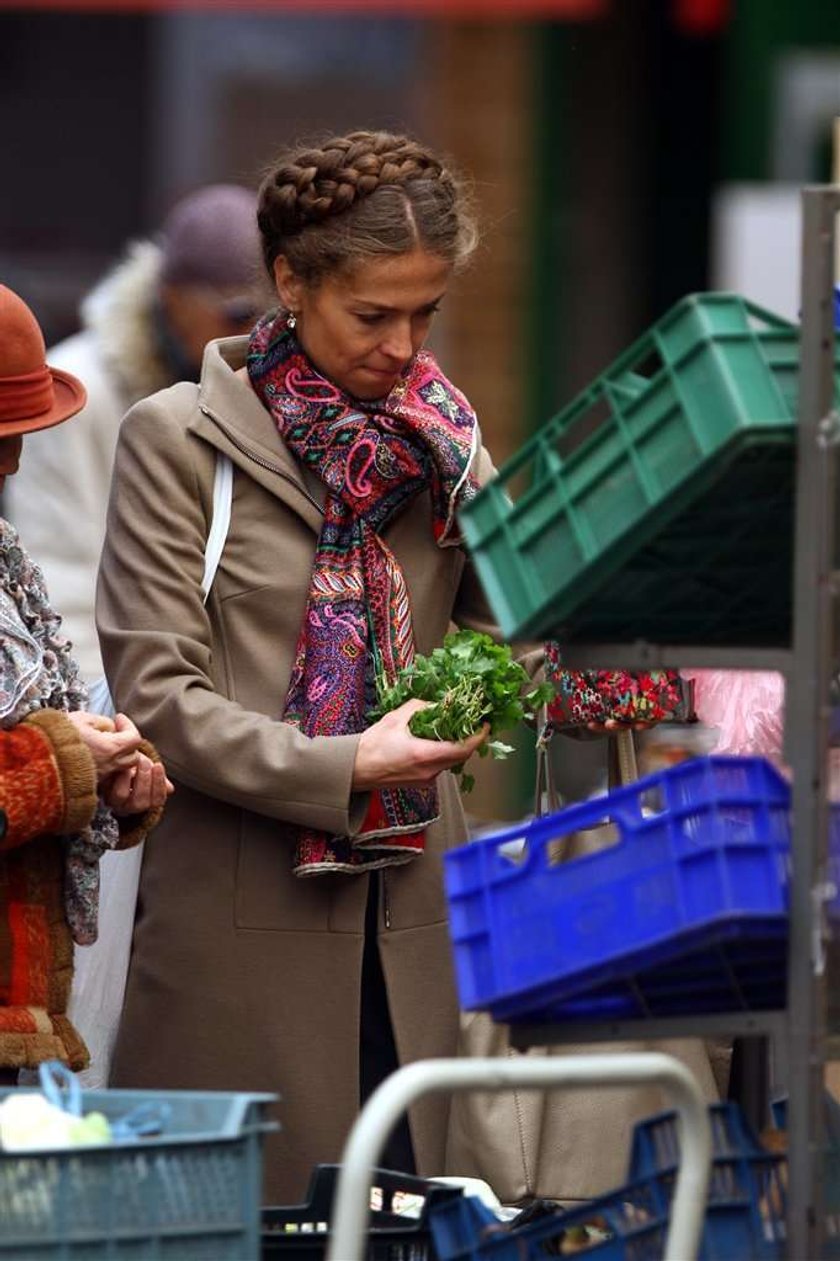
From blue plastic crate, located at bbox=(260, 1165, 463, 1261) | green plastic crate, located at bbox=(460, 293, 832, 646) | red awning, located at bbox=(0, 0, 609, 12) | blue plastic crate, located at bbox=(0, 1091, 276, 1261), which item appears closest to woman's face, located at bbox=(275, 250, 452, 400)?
green plastic crate, located at bbox=(460, 293, 832, 646)

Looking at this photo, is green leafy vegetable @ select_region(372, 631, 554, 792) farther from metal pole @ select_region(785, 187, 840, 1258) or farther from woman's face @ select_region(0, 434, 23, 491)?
metal pole @ select_region(785, 187, 840, 1258)

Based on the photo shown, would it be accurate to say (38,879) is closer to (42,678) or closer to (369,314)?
(42,678)

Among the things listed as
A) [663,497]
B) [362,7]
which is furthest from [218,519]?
[362,7]

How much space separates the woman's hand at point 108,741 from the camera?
134 inches

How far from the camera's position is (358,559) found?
385cm

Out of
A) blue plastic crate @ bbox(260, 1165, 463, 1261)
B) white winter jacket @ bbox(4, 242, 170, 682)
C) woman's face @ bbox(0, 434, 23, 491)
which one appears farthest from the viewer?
white winter jacket @ bbox(4, 242, 170, 682)

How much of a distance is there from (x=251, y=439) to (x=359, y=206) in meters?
0.39

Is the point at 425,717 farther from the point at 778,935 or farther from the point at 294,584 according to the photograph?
the point at 778,935

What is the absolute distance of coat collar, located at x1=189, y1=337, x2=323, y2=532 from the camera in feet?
12.6

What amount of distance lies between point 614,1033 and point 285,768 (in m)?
0.96

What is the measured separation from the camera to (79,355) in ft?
20.2

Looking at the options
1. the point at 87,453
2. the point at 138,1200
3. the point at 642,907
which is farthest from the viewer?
the point at 87,453

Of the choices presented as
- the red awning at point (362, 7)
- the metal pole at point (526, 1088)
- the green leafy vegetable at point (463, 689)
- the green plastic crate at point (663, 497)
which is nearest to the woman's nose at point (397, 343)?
the green leafy vegetable at point (463, 689)

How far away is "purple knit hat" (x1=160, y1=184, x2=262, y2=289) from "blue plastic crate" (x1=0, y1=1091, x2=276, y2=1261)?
11.5ft
